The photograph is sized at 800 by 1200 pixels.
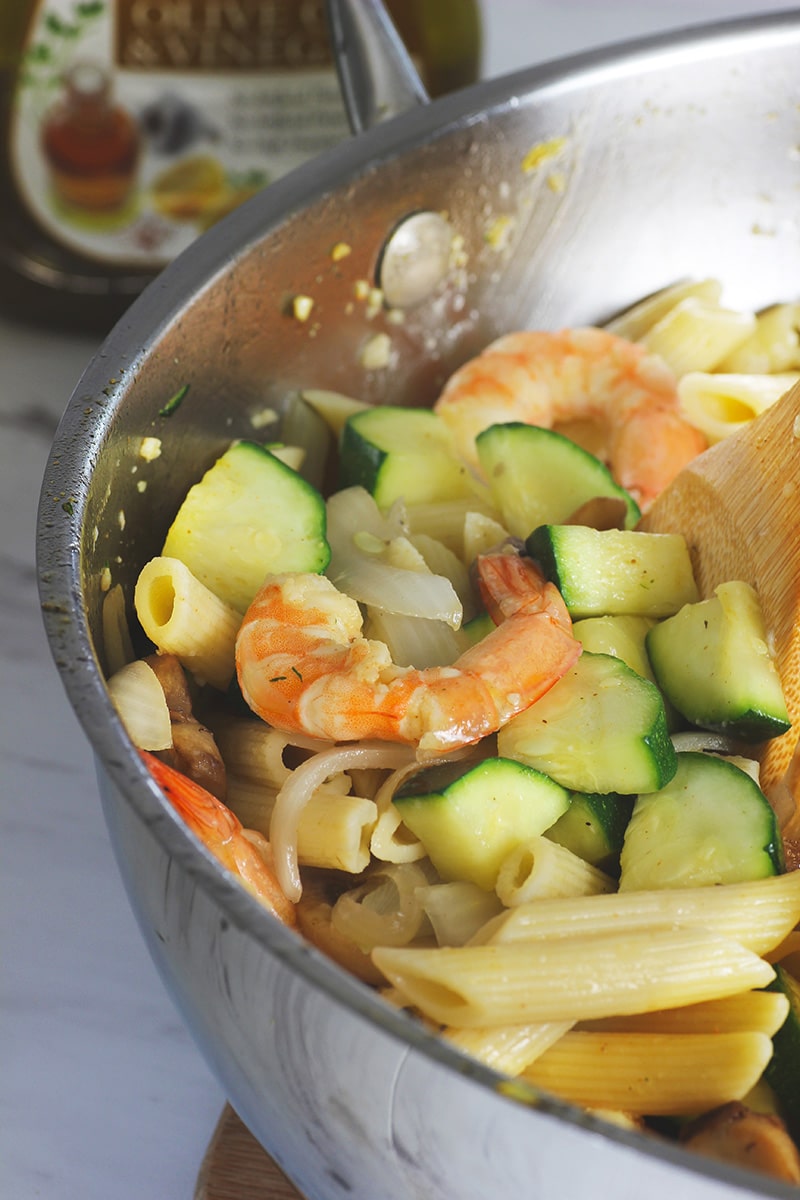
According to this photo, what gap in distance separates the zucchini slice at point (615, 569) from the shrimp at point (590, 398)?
23 cm

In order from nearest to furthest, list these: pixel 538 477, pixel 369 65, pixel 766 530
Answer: pixel 766 530
pixel 538 477
pixel 369 65

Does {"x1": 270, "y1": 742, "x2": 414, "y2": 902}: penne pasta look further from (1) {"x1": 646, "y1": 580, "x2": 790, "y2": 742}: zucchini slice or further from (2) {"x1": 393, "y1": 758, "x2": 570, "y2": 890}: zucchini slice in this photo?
(1) {"x1": 646, "y1": 580, "x2": 790, "y2": 742}: zucchini slice

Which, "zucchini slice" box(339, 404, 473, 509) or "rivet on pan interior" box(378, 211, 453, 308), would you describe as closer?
"zucchini slice" box(339, 404, 473, 509)

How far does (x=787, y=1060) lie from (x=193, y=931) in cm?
47

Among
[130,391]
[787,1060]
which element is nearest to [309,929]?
[787,1060]

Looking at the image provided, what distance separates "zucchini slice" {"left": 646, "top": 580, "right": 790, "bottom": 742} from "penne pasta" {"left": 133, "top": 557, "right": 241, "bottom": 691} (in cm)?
41

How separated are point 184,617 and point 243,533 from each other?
140 millimetres

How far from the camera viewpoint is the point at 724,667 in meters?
1.13

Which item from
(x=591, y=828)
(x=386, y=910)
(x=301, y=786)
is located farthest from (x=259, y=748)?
(x=591, y=828)

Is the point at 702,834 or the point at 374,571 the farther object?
the point at 374,571

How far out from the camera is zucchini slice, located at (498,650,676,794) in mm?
1070

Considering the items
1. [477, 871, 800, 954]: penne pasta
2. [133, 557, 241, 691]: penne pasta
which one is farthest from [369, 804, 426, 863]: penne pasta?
[133, 557, 241, 691]: penne pasta

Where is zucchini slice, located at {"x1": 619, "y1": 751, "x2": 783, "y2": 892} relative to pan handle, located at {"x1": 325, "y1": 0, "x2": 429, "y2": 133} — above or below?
below

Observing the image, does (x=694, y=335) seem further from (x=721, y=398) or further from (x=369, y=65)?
(x=369, y=65)
